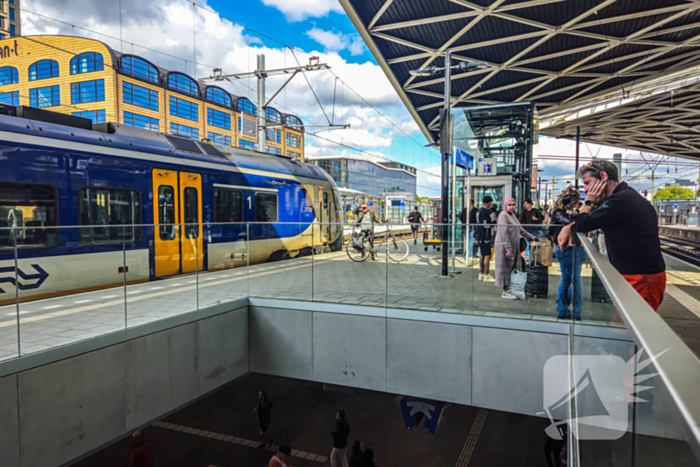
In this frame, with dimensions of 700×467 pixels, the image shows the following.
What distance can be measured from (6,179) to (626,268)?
838 centimetres

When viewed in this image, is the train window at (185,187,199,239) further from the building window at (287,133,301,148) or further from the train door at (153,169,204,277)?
the building window at (287,133,301,148)

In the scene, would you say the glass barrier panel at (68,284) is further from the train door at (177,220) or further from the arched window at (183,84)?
the arched window at (183,84)

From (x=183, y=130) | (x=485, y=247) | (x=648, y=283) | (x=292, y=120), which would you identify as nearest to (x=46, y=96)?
(x=183, y=130)

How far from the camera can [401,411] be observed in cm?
1154

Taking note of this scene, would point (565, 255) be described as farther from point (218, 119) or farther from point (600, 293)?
point (218, 119)

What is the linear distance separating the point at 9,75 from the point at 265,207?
3686cm

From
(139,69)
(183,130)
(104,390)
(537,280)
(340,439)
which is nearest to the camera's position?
(104,390)

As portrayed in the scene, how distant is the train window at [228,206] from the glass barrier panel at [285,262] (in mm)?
2624

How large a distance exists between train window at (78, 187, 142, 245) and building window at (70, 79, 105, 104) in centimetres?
3232

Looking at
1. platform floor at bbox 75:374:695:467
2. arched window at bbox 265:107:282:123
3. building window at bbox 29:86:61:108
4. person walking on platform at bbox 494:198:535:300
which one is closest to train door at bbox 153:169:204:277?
platform floor at bbox 75:374:695:467

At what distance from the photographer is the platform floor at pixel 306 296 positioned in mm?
5555

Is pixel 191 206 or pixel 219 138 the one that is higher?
pixel 219 138

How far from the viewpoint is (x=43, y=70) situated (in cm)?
3600

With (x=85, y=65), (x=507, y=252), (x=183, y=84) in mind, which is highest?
(x=183, y=84)
